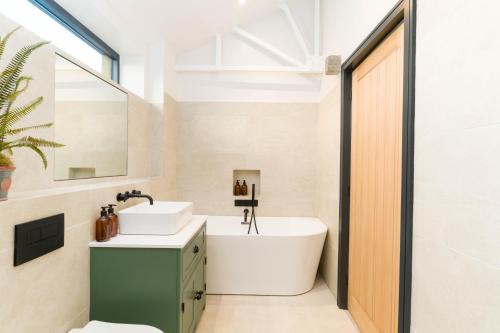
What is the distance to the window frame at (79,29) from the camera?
5.81 ft

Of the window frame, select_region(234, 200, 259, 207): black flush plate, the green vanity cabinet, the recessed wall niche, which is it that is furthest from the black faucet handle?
the recessed wall niche

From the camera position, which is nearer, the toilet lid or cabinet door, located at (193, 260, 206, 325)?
the toilet lid

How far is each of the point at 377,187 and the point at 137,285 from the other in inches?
63.4

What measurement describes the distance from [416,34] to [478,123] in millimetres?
592

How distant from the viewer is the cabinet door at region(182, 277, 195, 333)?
1574 mm

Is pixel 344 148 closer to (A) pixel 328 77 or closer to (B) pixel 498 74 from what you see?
(A) pixel 328 77

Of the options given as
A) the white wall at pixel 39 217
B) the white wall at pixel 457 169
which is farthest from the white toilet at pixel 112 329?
the white wall at pixel 457 169

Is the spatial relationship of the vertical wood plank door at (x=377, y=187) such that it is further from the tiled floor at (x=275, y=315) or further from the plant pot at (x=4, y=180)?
the plant pot at (x=4, y=180)

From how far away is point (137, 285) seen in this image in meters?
1.47

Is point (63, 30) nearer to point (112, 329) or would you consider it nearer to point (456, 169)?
point (112, 329)

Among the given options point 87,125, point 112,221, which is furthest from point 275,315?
point 87,125

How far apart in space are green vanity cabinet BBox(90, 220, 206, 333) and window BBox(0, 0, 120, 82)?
115cm

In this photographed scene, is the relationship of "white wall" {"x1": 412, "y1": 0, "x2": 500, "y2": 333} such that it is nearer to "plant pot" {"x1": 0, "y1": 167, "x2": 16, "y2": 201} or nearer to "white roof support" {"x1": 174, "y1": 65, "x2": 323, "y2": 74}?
"plant pot" {"x1": 0, "y1": 167, "x2": 16, "y2": 201}

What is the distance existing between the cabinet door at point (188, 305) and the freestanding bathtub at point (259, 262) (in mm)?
727
